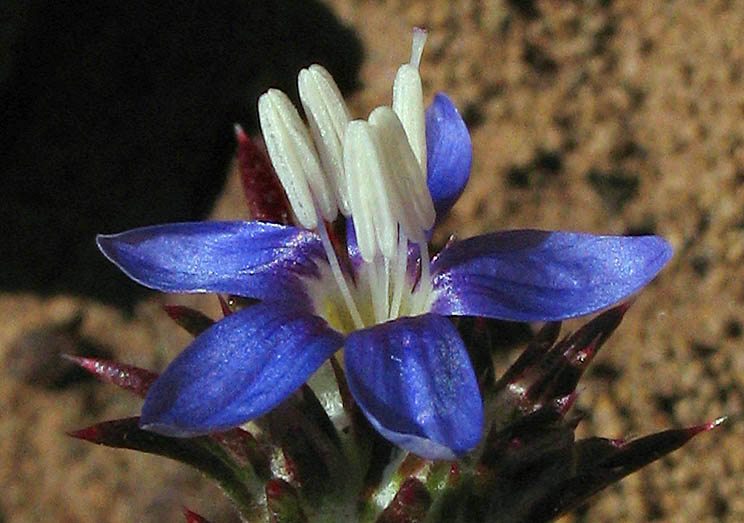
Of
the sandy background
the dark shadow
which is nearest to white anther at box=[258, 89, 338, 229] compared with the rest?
the sandy background

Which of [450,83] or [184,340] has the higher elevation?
[450,83]

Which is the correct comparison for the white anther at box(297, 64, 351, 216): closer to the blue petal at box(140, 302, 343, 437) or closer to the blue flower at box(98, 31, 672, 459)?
the blue flower at box(98, 31, 672, 459)

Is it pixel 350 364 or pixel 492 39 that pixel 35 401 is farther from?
pixel 350 364

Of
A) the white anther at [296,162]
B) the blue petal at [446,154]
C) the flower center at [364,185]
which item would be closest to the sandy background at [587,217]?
the blue petal at [446,154]

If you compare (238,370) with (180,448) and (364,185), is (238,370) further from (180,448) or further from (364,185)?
(364,185)

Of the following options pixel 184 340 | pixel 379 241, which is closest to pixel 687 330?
pixel 184 340

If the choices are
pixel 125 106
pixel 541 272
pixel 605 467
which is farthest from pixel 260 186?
pixel 125 106
